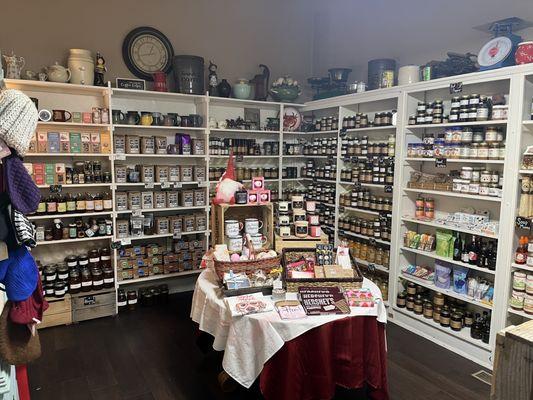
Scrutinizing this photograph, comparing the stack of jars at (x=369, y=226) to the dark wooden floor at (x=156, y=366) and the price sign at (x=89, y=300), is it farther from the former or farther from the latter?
the price sign at (x=89, y=300)

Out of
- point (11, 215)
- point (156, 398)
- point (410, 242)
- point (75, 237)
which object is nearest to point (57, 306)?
point (75, 237)

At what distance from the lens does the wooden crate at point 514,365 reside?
0.84m

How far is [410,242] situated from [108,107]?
3.16m

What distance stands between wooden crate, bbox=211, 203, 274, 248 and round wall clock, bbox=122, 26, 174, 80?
224 centimetres

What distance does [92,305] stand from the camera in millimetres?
3855

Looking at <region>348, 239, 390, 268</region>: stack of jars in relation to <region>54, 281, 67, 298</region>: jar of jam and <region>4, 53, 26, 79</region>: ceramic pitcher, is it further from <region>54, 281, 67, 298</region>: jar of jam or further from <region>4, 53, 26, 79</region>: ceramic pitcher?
<region>4, 53, 26, 79</region>: ceramic pitcher

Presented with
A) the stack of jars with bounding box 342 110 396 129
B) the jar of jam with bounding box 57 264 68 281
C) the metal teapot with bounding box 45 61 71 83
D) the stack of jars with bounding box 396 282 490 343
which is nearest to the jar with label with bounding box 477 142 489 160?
the stack of jars with bounding box 342 110 396 129

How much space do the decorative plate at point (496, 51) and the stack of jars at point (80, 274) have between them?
376cm

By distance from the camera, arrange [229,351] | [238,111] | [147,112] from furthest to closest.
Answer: [238,111], [147,112], [229,351]

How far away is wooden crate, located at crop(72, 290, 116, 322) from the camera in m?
3.79

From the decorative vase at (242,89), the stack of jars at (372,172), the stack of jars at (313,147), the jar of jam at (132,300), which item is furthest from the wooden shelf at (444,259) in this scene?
the jar of jam at (132,300)

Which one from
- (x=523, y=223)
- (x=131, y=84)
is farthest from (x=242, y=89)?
(x=523, y=223)

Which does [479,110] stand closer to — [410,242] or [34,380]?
[410,242]

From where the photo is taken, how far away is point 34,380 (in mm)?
2836
